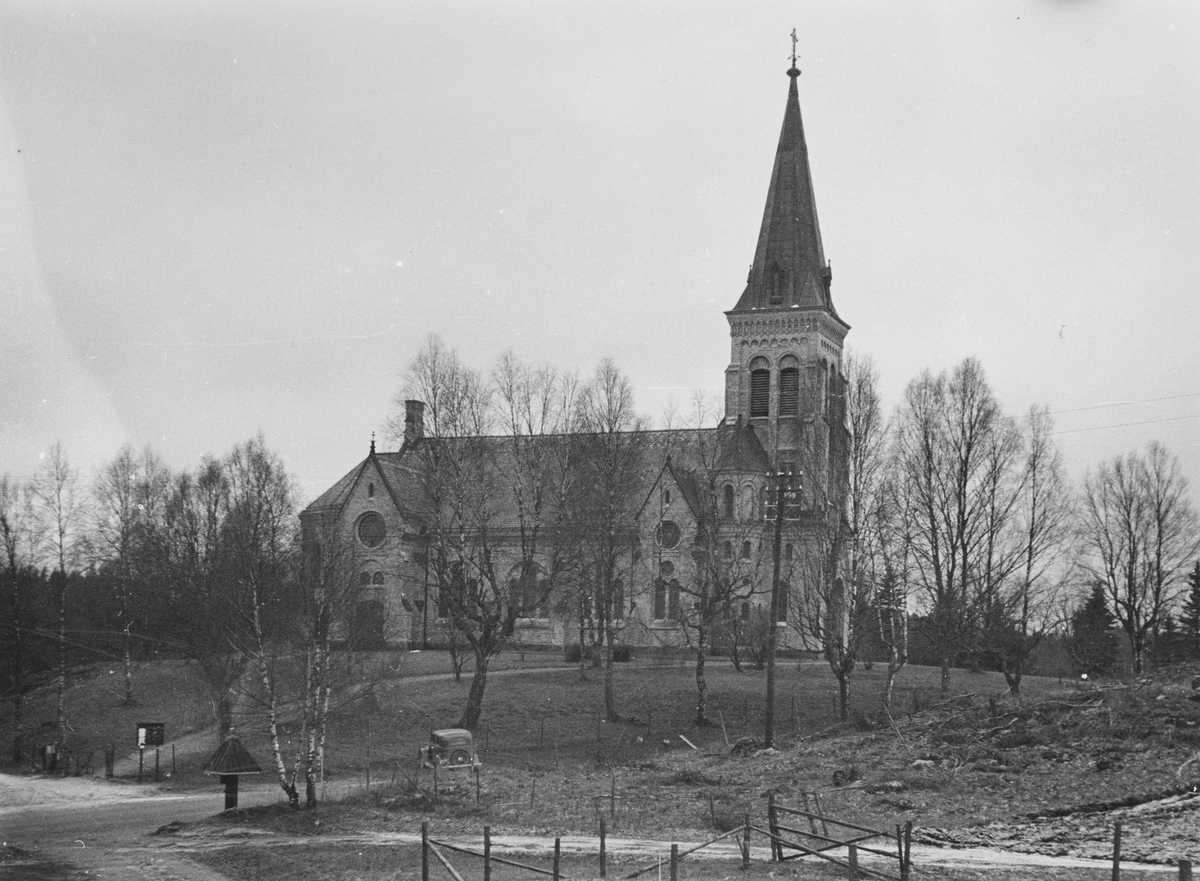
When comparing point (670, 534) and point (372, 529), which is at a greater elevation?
point (372, 529)

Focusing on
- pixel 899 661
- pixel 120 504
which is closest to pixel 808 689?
pixel 899 661

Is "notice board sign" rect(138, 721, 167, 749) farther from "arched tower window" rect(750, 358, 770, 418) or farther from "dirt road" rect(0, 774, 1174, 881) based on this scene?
"arched tower window" rect(750, 358, 770, 418)

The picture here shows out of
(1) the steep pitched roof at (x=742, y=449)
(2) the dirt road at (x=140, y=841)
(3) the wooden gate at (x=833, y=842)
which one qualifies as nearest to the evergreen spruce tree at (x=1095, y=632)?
(1) the steep pitched roof at (x=742, y=449)

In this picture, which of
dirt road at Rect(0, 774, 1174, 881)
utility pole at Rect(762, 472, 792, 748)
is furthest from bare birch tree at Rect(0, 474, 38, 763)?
utility pole at Rect(762, 472, 792, 748)

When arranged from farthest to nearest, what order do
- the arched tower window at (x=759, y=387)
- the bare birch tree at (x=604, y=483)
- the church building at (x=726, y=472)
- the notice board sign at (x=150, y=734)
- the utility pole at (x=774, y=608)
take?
the arched tower window at (x=759, y=387), the church building at (x=726, y=472), the bare birch tree at (x=604, y=483), the notice board sign at (x=150, y=734), the utility pole at (x=774, y=608)

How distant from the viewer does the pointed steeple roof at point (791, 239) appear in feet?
219

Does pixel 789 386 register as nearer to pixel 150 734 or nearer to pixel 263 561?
pixel 263 561

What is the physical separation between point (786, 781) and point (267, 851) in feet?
39.4

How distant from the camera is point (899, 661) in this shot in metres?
43.2

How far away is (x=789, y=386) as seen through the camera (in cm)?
6769

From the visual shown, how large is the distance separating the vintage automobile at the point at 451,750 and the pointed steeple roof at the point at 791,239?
3845 cm

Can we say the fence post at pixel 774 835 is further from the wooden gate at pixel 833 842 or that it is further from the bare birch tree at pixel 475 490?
the bare birch tree at pixel 475 490

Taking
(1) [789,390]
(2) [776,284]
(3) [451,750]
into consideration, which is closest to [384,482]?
(1) [789,390]

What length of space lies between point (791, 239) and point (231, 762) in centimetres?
4745
